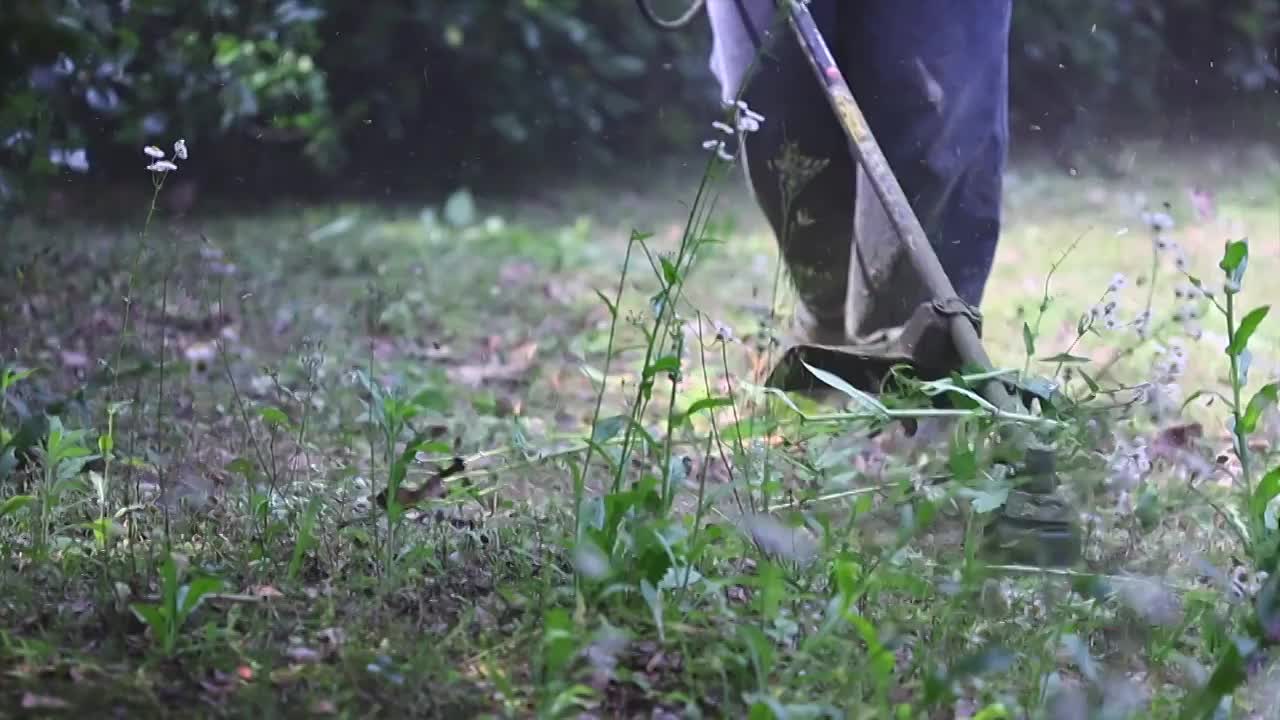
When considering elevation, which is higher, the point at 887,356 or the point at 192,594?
the point at 887,356

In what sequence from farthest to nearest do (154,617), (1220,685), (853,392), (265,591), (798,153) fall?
(798,153)
(853,392)
(265,591)
(154,617)
(1220,685)

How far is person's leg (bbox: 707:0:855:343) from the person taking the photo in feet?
8.11

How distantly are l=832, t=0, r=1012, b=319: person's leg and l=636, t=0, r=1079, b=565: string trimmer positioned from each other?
145mm

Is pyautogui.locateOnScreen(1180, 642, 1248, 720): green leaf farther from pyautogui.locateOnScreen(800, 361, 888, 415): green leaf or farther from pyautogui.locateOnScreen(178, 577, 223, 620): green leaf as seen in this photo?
pyautogui.locateOnScreen(178, 577, 223, 620): green leaf

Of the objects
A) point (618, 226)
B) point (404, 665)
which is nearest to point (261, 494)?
point (404, 665)

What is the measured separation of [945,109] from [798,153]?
274 millimetres

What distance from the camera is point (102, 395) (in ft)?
7.75

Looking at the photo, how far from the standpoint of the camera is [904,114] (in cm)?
235

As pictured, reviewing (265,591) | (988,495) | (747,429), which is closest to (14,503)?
(265,591)

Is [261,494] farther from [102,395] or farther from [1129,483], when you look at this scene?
[1129,483]

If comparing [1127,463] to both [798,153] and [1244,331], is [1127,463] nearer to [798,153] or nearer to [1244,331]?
[1244,331]

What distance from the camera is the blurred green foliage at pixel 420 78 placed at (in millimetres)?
3447

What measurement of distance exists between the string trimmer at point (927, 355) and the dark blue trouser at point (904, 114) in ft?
0.39

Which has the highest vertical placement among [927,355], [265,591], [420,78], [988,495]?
[420,78]
